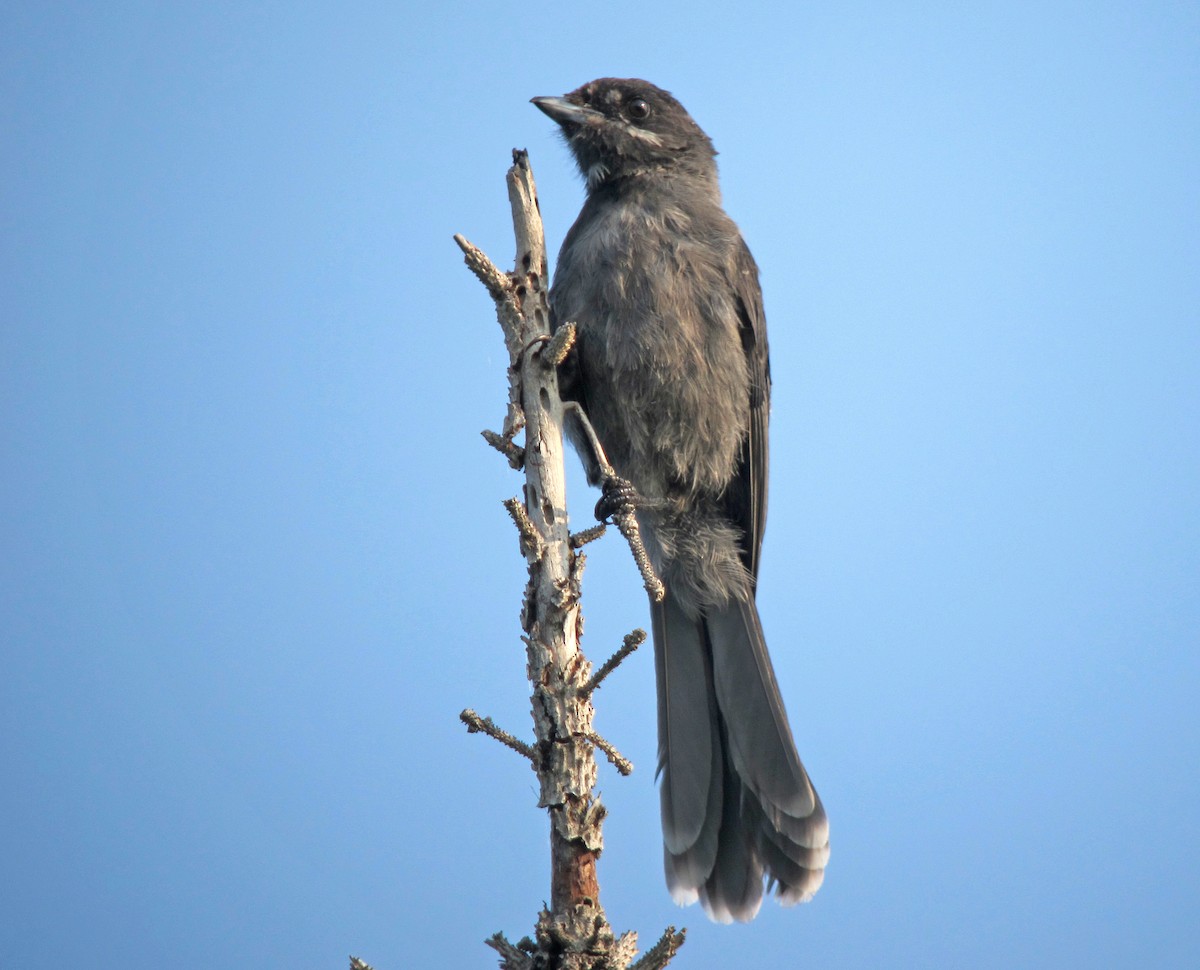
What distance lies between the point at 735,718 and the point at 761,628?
527mm

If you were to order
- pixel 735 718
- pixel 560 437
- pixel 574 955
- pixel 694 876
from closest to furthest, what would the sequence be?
1. pixel 574 955
2. pixel 560 437
3. pixel 694 876
4. pixel 735 718

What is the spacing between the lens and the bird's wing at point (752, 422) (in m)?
4.58

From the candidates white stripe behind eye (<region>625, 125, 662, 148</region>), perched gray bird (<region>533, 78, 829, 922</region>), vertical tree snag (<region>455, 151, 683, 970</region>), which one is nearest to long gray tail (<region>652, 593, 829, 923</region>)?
perched gray bird (<region>533, 78, 829, 922</region>)

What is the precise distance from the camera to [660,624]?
4.46m

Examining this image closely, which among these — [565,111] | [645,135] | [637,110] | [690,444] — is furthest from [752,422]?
[565,111]

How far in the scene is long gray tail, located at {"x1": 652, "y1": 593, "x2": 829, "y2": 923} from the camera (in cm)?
390

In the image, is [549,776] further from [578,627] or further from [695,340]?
[695,340]

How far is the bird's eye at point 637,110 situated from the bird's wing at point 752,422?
76 cm

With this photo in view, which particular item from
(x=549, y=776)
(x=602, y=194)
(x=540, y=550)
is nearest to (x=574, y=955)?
(x=549, y=776)

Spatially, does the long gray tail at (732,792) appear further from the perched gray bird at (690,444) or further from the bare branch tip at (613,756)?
the bare branch tip at (613,756)

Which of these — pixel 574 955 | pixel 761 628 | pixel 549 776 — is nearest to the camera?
pixel 574 955

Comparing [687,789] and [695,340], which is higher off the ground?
[695,340]

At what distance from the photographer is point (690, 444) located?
4449 millimetres

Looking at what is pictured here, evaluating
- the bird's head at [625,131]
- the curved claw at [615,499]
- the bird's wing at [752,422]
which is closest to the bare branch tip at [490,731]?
the curved claw at [615,499]
